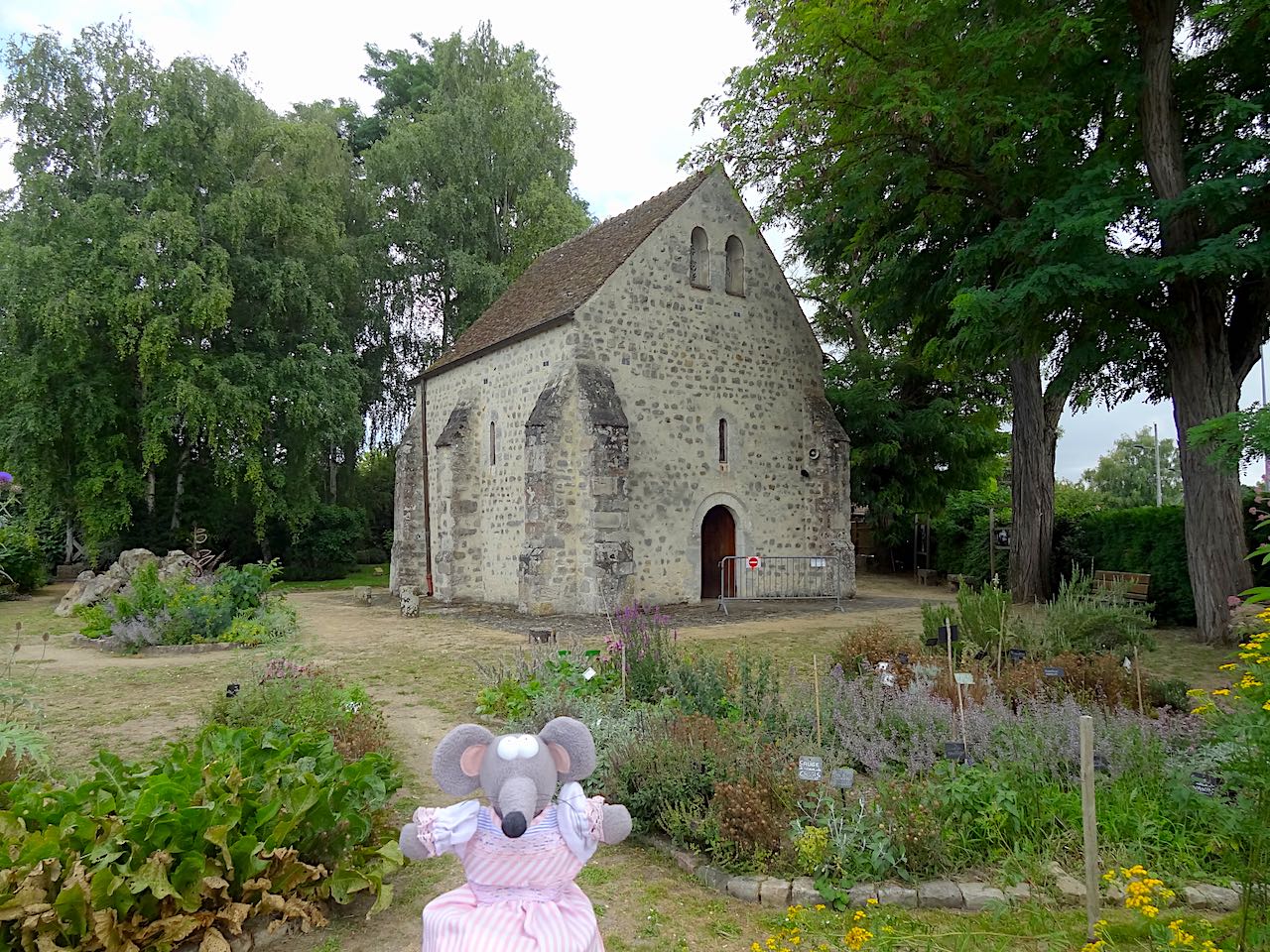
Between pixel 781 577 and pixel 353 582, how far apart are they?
15.7 m

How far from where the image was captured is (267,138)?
82.4 ft

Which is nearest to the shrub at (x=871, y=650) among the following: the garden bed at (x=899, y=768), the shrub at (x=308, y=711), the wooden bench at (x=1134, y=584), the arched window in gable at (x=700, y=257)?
the garden bed at (x=899, y=768)

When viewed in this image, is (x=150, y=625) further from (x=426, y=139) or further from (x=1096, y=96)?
(x=426, y=139)

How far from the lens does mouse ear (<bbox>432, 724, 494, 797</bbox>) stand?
273 cm

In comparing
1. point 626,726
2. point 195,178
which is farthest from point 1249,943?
point 195,178

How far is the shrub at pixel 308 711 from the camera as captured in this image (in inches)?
224

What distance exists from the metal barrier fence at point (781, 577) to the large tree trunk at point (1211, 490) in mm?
7124

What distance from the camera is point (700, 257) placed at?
18.0 meters

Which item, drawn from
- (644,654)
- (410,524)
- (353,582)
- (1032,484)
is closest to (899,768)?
(644,654)

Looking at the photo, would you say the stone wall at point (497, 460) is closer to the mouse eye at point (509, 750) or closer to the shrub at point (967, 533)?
the shrub at point (967, 533)

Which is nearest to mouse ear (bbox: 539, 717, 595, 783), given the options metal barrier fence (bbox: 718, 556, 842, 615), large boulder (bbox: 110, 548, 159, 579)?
metal barrier fence (bbox: 718, 556, 842, 615)

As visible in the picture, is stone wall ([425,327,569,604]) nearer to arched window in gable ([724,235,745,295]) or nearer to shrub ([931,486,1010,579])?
arched window in gable ([724,235,745,295])

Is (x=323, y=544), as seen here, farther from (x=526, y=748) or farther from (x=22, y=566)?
(x=526, y=748)

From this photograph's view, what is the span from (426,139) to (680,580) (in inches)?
814
